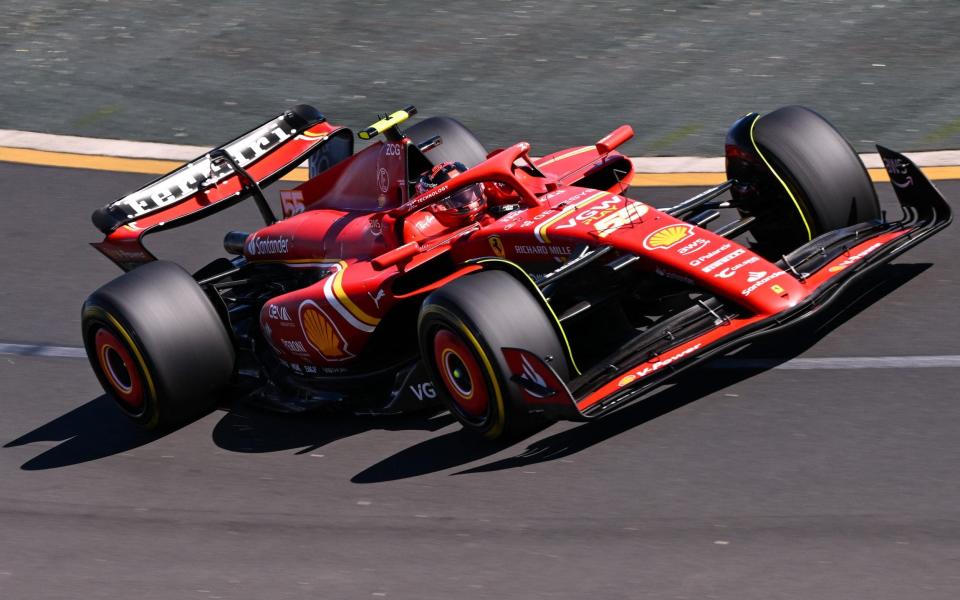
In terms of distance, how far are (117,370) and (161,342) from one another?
1.53ft

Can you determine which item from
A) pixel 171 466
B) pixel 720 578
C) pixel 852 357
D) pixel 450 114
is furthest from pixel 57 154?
pixel 720 578

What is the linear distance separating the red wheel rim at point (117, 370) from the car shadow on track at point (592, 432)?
141 cm

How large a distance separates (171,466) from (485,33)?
6.67 m

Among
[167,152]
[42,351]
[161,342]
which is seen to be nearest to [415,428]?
[161,342]

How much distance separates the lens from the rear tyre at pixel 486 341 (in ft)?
21.2

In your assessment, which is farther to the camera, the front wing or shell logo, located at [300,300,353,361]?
shell logo, located at [300,300,353,361]

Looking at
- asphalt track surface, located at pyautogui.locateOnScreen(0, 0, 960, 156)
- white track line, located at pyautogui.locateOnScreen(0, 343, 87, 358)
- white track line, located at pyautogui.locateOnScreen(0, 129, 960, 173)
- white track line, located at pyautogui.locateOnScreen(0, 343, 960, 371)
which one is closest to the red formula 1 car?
white track line, located at pyautogui.locateOnScreen(0, 343, 960, 371)

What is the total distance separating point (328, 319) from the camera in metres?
7.43

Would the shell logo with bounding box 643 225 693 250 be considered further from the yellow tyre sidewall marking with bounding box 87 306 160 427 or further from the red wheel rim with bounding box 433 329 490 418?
the yellow tyre sidewall marking with bounding box 87 306 160 427

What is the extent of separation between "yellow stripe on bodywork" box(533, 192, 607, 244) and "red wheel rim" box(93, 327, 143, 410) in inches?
84.2

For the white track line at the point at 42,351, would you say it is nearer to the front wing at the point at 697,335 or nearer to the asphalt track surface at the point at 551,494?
the asphalt track surface at the point at 551,494

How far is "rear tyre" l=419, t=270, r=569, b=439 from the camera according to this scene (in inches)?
254

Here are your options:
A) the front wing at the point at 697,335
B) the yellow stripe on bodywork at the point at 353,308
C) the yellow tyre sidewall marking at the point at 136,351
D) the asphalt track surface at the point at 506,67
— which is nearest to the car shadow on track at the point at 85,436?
the yellow tyre sidewall marking at the point at 136,351

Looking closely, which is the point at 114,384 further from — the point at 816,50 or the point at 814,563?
the point at 816,50
